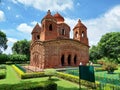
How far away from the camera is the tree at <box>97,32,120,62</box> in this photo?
4394 cm

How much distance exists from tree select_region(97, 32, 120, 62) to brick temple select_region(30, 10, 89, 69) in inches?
602

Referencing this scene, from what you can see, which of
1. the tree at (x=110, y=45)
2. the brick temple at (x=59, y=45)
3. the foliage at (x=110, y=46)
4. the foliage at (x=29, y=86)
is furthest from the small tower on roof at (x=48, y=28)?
the tree at (x=110, y=45)

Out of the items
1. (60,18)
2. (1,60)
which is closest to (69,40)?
(60,18)

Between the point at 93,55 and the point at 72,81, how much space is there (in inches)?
1531

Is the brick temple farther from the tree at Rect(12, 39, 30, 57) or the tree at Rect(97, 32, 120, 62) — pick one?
the tree at Rect(12, 39, 30, 57)

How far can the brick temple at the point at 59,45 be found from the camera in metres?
26.3

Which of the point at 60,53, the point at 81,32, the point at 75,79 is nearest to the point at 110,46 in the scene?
the point at 81,32

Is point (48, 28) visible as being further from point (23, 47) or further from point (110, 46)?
point (23, 47)

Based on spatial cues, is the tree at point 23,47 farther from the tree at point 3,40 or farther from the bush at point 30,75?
the bush at point 30,75

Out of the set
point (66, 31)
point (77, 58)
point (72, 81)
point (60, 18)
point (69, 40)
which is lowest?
point (72, 81)

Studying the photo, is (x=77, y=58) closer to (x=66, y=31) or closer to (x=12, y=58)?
(x=66, y=31)

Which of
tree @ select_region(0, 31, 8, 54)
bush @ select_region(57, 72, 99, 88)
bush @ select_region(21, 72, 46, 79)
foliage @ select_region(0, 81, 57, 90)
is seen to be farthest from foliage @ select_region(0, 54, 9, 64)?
foliage @ select_region(0, 81, 57, 90)

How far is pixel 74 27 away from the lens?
33469 mm

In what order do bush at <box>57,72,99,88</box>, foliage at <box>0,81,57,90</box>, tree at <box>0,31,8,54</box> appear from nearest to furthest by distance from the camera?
foliage at <box>0,81,57,90</box>
bush at <box>57,72,99,88</box>
tree at <box>0,31,8,54</box>
